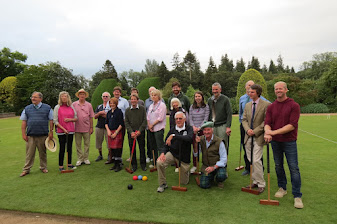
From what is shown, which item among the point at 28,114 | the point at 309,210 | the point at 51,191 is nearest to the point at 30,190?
the point at 51,191

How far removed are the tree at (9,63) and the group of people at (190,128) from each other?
53.0 meters

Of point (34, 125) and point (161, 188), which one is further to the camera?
point (34, 125)

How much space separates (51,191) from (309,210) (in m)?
4.84

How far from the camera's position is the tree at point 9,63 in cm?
4900

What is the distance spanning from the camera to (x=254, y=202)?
408cm

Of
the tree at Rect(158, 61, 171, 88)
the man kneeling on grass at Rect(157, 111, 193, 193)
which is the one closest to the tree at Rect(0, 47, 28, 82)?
the tree at Rect(158, 61, 171, 88)

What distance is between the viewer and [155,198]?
4.39 metres

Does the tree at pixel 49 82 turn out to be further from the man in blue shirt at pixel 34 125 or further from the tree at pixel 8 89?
the man in blue shirt at pixel 34 125

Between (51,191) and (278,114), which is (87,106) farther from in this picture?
(278,114)

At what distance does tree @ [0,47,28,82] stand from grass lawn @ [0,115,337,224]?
53.1 metres

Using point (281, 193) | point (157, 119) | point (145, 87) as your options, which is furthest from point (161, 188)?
point (145, 87)

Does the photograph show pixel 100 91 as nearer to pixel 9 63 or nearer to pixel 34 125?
pixel 34 125

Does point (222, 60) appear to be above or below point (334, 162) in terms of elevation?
above

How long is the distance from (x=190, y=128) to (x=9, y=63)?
5843 cm
